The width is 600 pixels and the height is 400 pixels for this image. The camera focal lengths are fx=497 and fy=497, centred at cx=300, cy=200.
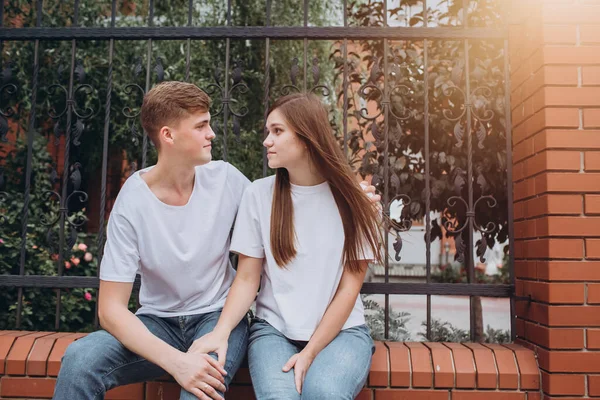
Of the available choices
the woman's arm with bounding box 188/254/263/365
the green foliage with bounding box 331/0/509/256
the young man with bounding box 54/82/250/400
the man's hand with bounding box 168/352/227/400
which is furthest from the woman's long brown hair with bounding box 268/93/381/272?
the green foliage with bounding box 331/0/509/256

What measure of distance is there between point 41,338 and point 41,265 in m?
2.49

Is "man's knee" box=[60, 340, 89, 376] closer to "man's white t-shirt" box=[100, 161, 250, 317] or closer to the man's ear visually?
"man's white t-shirt" box=[100, 161, 250, 317]

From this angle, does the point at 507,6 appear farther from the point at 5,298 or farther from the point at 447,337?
the point at 5,298

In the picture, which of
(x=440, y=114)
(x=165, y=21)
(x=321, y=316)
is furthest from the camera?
(x=165, y=21)

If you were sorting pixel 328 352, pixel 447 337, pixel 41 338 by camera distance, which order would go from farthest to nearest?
pixel 447 337, pixel 41 338, pixel 328 352

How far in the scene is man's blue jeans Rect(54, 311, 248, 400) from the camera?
1.79m

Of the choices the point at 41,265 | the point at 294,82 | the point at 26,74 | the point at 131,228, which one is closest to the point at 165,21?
the point at 26,74

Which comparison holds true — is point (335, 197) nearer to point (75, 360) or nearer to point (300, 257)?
point (300, 257)

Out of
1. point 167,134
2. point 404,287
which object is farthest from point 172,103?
point 404,287

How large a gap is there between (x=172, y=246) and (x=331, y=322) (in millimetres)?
729

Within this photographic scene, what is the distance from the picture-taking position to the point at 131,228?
81.4 inches

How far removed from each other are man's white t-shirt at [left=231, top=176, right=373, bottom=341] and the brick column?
80cm

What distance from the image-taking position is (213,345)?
188cm

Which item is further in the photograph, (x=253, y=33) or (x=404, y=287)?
(x=253, y=33)
